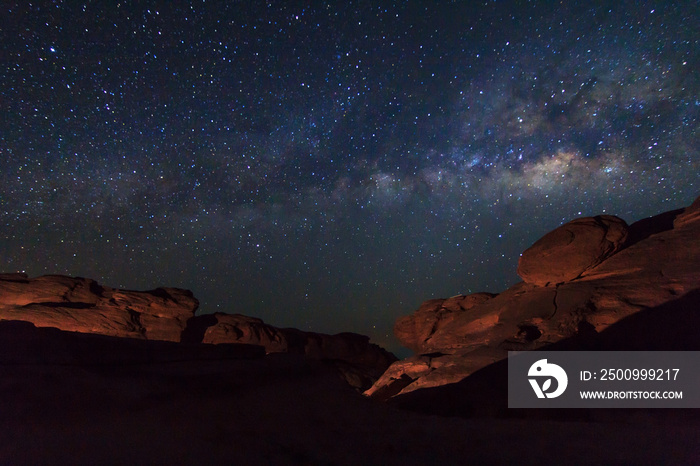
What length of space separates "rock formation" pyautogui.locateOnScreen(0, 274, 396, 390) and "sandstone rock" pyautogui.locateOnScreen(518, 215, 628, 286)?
13.0 m

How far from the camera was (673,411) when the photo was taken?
908 cm

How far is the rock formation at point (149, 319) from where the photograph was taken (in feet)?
66.4

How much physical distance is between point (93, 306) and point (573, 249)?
28.0 meters

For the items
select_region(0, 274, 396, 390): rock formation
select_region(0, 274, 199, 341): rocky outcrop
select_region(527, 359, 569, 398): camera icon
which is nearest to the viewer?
select_region(527, 359, 569, 398): camera icon

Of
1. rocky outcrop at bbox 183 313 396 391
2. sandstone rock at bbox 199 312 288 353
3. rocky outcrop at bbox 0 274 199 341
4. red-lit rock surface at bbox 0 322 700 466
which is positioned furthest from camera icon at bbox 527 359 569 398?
rocky outcrop at bbox 0 274 199 341

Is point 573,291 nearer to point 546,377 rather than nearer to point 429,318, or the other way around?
point 546,377

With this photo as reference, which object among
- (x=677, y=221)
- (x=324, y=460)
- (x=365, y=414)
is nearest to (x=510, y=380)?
(x=365, y=414)

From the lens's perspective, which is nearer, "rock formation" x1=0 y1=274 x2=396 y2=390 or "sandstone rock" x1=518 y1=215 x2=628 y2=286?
"sandstone rock" x1=518 y1=215 x2=628 y2=286

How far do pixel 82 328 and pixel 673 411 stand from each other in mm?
27547

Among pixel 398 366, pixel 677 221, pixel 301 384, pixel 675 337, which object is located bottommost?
pixel 398 366

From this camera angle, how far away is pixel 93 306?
71.5 feet

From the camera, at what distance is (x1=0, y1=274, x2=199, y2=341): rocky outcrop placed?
20.0 m

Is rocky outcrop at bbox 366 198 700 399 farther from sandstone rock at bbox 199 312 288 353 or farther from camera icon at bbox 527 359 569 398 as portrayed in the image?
sandstone rock at bbox 199 312 288 353

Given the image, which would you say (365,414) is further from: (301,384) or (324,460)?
(324,460)
